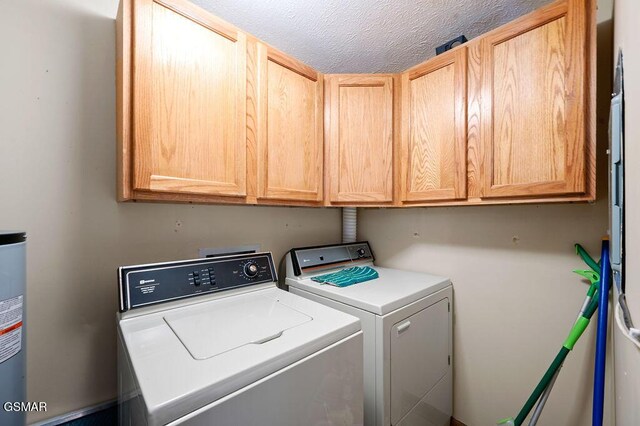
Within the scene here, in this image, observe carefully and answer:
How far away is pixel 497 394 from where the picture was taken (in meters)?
1.55

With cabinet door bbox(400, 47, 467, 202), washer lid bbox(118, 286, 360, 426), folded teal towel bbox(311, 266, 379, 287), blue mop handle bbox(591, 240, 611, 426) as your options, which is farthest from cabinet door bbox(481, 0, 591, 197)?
washer lid bbox(118, 286, 360, 426)

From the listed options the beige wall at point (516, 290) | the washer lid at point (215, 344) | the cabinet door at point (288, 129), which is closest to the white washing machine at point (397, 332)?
the beige wall at point (516, 290)

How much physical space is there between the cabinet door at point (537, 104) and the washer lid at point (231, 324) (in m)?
1.12

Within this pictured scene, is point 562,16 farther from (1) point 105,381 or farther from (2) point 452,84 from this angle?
(1) point 105,381

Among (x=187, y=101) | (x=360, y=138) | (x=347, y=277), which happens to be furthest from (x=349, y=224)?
(x=187, y=101)

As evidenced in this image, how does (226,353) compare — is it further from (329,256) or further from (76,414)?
(329,256)

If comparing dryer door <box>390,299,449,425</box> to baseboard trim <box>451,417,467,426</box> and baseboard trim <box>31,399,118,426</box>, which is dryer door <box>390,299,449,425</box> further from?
baseboard trim <box>31,399,118,426</box>

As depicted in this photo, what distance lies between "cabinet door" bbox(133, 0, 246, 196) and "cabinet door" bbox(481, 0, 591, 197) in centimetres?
121

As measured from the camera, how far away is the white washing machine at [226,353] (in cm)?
65

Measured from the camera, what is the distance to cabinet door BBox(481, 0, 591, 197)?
1.06 meters

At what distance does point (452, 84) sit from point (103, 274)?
1960mm

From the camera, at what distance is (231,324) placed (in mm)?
978

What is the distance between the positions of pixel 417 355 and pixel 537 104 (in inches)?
51.1

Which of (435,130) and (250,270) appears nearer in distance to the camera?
Answer: (250,270)
